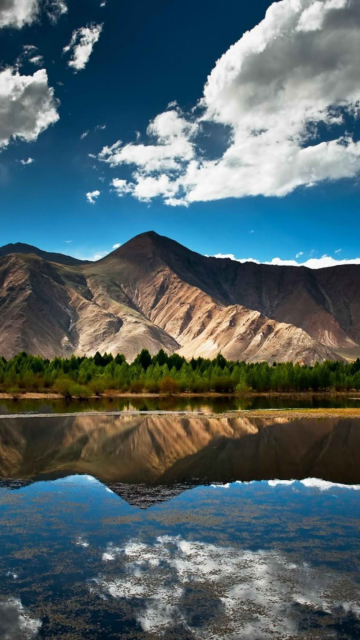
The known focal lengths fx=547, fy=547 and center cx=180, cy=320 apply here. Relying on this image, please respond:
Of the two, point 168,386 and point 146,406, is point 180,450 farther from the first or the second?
point 168,386

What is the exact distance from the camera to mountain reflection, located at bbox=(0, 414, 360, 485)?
28.7m

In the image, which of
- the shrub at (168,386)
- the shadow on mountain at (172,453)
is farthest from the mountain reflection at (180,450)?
the shrub at (168,386)

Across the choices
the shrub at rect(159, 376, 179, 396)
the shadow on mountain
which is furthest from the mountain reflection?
the shrub at rect(159, 376, 179, 396)

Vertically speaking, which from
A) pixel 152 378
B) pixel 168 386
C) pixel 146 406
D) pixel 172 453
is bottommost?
pixel 146 406

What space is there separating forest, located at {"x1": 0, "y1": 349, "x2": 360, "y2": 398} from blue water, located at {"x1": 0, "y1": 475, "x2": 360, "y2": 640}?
86830 mm

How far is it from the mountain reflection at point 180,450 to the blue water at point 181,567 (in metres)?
4.95

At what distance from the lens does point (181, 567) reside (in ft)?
49.0

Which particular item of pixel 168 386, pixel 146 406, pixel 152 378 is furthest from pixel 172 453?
pixel 152 378

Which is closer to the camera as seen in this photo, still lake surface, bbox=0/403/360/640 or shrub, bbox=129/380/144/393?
still lake surface, bbox=0/403/360/640

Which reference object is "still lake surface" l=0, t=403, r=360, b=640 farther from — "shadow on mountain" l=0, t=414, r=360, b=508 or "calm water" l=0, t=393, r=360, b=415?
"calm water" l=0, t=393, r=360, b=415

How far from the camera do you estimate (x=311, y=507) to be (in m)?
21.9

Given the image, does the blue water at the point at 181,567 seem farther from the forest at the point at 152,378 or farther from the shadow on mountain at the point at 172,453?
the forest at the point at 152,378

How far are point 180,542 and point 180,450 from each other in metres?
18.1

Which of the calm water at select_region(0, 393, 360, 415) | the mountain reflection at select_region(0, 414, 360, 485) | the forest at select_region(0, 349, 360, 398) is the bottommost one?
the calm water at select_region(0, 393, 360, 415)
